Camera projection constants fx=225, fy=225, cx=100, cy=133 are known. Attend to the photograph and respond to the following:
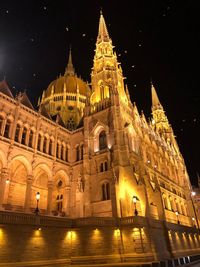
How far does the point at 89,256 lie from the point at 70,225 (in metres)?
3.56

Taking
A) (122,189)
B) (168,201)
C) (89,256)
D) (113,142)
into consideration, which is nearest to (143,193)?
(122,189)

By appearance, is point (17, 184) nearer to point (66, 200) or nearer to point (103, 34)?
point (66, 200)

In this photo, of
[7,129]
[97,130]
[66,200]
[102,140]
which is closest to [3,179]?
[7,129]

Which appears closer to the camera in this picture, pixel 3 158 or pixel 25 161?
pixel 3 158

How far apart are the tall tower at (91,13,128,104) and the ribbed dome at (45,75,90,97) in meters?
10.2

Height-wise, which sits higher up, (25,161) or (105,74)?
(105,74)

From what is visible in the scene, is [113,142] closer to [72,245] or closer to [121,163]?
[121,163]

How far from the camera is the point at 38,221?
19578 mm

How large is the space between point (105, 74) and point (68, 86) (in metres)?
16.0

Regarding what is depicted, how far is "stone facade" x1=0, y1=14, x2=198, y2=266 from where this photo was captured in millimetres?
30375

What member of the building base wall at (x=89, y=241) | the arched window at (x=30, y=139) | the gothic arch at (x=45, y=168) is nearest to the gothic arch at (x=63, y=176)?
the gothic arch at (x=45, y=168)

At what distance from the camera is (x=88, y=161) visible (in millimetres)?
36531

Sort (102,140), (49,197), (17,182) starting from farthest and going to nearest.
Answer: (102,140) → (17,182) → (49,197)

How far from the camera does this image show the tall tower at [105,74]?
142 feet
